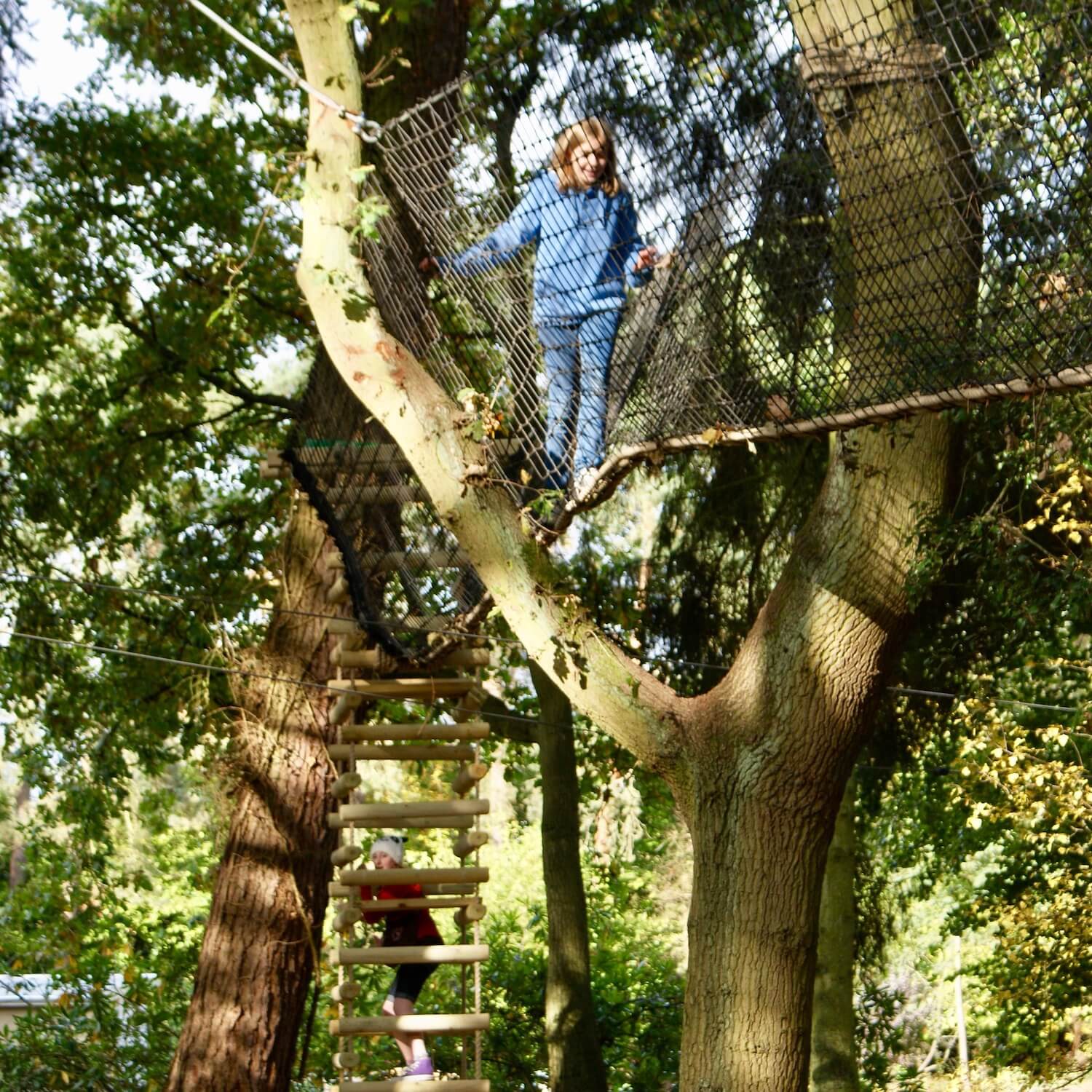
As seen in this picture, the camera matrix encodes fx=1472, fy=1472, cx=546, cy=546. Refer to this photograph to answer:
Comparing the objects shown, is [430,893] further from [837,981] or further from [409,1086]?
[837,981]

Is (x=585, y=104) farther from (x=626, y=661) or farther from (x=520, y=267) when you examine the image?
(x=626, y=661)

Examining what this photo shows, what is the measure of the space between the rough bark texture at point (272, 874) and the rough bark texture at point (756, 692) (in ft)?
9.53

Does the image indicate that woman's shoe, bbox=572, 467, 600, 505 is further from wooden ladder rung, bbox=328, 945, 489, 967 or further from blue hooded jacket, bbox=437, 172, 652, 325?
wooden ladder rung, bbox=328, 945, 489, 967

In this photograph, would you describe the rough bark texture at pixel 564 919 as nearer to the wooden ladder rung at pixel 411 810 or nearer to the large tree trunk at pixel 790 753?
the wooden ladder rung at pixel 411 810

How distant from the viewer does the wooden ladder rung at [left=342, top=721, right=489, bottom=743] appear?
565 cm

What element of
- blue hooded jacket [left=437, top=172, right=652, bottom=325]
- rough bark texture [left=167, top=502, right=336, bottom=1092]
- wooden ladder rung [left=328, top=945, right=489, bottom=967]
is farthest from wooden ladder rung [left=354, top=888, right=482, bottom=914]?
blue hooded jacket [left=437, top=172, right=652, bottom=325]

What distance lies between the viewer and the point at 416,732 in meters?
5.66

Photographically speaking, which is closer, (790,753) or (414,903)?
(790,753)

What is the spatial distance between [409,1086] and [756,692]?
203 cm

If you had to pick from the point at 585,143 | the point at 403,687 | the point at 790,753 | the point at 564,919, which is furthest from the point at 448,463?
the point at 564,919

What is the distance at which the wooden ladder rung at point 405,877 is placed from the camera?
547 centimetres

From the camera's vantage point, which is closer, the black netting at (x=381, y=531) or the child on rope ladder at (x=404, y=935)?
the black netting at (x=381, y=531)

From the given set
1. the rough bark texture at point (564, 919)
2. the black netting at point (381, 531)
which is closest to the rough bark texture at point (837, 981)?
the rough bark texture at point (564, 919)

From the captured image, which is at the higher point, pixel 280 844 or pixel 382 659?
pixel 382 659
